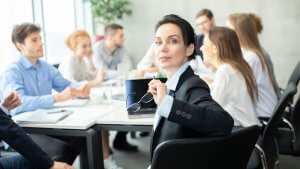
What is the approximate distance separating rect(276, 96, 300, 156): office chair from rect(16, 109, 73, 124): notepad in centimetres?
146

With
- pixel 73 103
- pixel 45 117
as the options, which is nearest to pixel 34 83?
pixel 73 103

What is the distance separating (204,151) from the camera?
3.44 ft

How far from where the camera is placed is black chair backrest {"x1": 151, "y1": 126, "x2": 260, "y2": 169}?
104cm

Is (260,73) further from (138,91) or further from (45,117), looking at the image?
(45,117)

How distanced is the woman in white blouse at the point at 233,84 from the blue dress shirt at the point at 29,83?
4.01 feet

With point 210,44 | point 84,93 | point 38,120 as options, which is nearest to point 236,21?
point 210,44

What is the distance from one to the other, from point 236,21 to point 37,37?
169 cm

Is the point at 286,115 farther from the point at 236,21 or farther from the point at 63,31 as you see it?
the point at 63,31

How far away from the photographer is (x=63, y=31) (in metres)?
5.17

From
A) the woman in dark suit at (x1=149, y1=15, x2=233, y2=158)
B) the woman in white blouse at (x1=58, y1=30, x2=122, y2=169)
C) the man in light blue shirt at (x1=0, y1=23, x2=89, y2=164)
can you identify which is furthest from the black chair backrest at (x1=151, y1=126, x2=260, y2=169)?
the woman in white blouse at (x1=58, y1=30, x2=122, y2=169)

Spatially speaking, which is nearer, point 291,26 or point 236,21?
point 236,21

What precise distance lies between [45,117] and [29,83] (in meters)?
0.54

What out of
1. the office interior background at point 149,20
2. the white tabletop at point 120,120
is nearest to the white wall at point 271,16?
the office interior background at point 149,20

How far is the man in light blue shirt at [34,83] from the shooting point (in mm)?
2176
